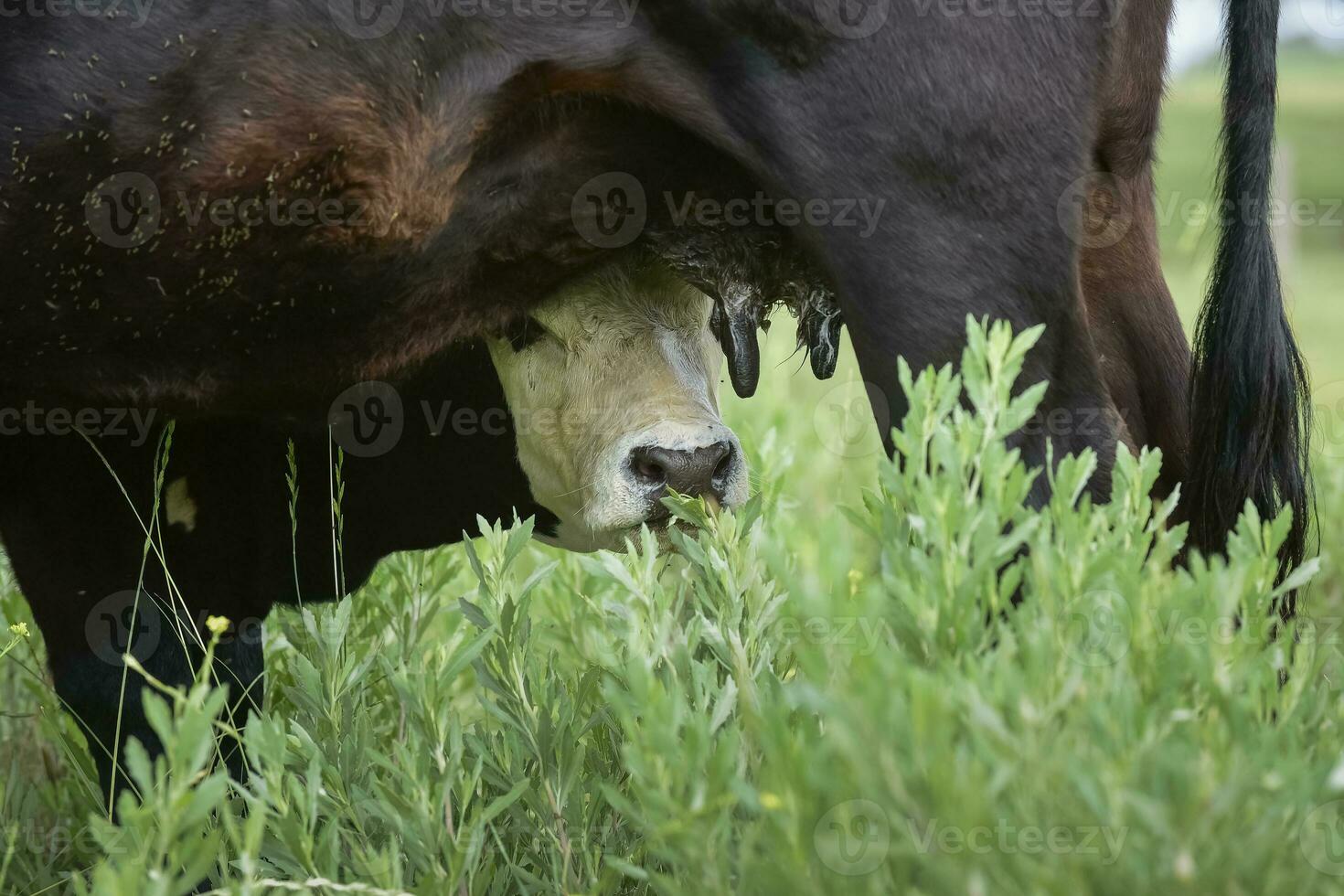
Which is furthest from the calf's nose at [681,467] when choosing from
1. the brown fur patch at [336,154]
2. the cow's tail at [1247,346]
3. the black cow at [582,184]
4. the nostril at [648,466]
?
the cow's tail at [1247,346]

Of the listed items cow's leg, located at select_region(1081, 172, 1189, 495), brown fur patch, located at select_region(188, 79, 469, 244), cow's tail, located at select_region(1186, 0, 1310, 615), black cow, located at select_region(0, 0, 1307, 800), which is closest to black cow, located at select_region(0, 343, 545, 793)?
black cow, located at select_region(0, 0, 1307, 800)

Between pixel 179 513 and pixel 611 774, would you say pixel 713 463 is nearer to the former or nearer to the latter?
pixel 611 774

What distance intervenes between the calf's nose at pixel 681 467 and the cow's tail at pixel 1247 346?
89cm

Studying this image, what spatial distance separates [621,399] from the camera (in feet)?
9.02

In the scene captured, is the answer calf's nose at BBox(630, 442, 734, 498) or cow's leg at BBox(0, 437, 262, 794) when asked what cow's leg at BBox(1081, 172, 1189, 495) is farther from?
cow's leg at BBox(0, 437, 262, 794)

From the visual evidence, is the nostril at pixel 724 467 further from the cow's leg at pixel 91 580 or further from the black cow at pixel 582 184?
the cow's leg at pixel 91 580

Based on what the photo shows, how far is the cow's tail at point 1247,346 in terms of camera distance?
2381 mm

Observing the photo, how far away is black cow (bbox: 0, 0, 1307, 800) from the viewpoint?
6.72ft

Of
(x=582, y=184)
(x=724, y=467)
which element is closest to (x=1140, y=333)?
(x=724, y=467)

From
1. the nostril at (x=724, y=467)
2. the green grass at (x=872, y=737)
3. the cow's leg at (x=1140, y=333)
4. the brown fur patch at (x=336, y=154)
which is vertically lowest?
the green grass at (x=872, y=737)

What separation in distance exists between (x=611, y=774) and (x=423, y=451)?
1.04 m

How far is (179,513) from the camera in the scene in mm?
2867

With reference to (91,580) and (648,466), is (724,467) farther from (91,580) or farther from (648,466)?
(91,580)

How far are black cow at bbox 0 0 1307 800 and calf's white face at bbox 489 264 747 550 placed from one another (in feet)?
0.81
